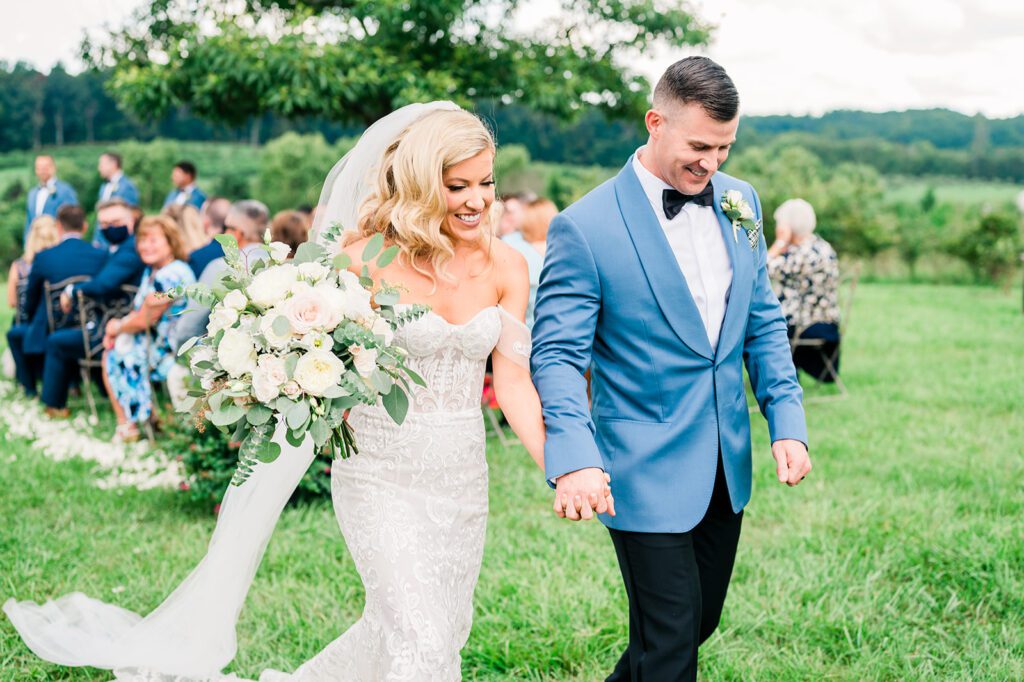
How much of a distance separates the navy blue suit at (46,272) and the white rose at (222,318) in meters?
6.76

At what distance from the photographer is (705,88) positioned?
8.75 feet

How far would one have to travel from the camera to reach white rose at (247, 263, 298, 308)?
2635 mm

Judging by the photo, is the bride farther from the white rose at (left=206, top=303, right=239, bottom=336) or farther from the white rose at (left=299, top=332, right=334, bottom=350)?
the white rose at (left=206, top=303, right=239, bottom=336)

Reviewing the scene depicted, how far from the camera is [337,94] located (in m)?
9.84

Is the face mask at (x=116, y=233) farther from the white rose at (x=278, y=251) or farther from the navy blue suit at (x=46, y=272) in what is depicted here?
the white rose at (x=278, y=251)

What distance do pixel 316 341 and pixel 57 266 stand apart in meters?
7.07

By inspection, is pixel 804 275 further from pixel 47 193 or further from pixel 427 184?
pixel 47 193

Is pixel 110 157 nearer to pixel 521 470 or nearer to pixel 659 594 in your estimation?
pixel 521 470

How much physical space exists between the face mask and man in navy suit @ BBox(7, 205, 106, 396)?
367 millimetres

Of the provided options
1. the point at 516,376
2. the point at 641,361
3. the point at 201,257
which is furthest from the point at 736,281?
the point at 201,257

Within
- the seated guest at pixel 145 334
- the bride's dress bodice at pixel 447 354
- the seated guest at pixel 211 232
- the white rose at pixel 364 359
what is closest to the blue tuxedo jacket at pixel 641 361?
the bride's dress bodice at pixel 447 354

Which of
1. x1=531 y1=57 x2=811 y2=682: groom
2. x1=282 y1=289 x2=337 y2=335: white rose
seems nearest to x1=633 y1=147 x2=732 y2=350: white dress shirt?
x1=531 y1=57 x2=811 y2=682: groom

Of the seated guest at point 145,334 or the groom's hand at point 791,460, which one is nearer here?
the groom's hand at point 791,460

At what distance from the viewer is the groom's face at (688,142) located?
270 cm
